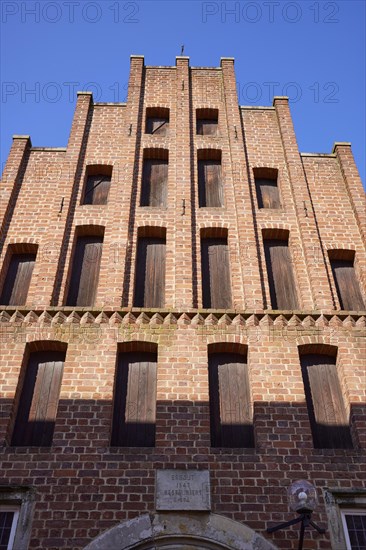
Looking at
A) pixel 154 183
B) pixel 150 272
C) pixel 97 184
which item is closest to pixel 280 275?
pixel 150 272

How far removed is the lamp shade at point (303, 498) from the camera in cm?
725

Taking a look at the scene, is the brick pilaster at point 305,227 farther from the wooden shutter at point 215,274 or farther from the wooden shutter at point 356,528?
the wooden shutter at point 356,528

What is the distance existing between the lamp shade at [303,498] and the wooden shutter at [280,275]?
4461 millimetres

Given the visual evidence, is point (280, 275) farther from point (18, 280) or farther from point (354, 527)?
point (18, 280)

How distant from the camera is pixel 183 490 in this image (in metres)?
8.28

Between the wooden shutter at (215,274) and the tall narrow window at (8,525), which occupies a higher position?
the wooden shutter at (215,274)

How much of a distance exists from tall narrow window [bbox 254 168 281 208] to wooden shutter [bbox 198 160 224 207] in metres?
1.02

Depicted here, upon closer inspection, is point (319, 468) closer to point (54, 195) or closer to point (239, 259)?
point (239, 259)

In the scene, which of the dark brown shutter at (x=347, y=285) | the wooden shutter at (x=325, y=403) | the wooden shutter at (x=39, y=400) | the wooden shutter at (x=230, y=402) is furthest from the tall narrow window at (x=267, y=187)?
the wooden shutter at (x=39, y=400)

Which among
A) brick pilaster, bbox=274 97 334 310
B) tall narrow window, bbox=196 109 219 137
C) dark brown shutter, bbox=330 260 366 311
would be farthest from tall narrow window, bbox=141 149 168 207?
dark brown shutter, bbox=330 260 366 311

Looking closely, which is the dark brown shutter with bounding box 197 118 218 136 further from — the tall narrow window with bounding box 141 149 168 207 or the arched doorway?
the arched doorway

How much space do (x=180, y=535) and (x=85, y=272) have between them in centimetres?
588

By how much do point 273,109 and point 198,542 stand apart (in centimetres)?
1199

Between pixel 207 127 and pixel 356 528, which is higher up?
pixel 207 127
